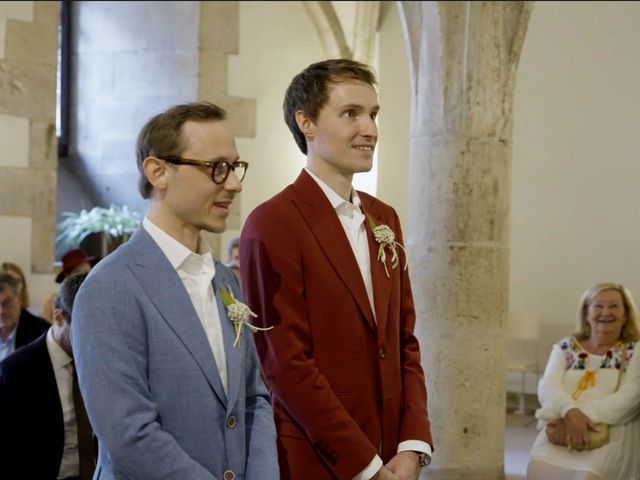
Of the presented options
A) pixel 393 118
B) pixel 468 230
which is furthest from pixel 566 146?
pixel 468 230

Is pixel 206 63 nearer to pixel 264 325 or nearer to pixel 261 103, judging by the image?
pixel 261 103

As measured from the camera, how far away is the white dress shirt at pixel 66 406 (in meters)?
3.32

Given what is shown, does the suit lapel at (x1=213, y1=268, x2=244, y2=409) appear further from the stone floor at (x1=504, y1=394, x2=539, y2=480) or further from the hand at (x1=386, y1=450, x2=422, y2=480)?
the stone floor at (x1=504, y1=394, x2=539, y2=480)

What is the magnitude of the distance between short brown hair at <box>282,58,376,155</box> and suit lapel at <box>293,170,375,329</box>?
16 centimetres

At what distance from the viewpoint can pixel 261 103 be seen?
29.8 ft

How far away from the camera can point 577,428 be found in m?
4.54

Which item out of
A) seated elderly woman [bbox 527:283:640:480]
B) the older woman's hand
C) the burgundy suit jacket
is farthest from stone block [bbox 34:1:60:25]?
the burgundy suit jacket

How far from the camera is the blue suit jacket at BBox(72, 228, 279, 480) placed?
2.14 meters

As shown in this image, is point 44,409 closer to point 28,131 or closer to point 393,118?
point 28,131

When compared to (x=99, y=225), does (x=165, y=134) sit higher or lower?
higher

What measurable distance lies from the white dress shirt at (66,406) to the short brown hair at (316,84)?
1.04 metres

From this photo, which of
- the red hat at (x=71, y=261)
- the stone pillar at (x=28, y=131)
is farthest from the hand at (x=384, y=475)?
the stone pillar at (x=28, y=131)

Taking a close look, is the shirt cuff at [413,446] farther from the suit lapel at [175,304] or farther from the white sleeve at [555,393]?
the white sleeve at [555,393]

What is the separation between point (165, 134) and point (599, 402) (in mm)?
2830
